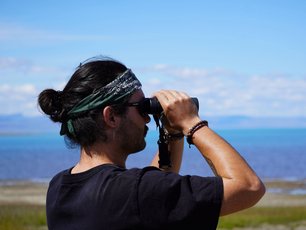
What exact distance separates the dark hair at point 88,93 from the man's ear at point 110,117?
0.06 feet

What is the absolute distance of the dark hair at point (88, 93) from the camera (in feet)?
10.0

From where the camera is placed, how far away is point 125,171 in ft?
9.58

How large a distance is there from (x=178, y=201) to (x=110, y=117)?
1.53 ft

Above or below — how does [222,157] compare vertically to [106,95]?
below

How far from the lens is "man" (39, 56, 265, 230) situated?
282 centimetres

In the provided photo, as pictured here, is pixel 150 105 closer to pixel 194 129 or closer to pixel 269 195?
pixel 194 129

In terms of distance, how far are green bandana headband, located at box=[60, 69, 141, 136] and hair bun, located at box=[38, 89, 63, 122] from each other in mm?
105

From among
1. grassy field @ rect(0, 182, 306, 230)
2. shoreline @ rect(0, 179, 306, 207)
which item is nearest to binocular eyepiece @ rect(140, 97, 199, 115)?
grassy field @ rect(0, 182, 306, 230)

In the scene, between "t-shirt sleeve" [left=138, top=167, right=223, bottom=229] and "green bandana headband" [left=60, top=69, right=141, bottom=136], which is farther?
"green bandana headband" [left=60, top=69, right=141, bottom=136]

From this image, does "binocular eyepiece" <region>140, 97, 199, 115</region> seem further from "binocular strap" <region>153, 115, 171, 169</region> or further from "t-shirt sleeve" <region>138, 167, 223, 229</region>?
"t-shirt sleeve" <region>138, 167, 223, 229</region>

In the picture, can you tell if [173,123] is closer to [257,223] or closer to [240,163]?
[240,163]

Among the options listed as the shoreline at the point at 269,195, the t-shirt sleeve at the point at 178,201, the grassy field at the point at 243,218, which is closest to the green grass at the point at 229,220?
the grassy field at the point at 243,218

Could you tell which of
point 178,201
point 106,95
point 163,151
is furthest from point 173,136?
point 178,201

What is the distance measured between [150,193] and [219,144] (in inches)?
13.5
